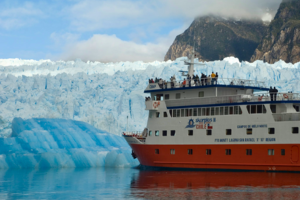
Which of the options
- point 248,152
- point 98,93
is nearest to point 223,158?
point 248,152

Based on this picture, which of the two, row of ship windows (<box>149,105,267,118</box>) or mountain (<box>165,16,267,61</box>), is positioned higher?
mountain (<box>165,16,267,61</box>)

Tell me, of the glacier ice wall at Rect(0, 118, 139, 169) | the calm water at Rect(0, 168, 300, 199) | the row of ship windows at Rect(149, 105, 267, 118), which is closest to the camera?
the calm water at Rect(0, 168, 300, 199)

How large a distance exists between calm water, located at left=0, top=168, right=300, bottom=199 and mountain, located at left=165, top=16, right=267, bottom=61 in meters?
101

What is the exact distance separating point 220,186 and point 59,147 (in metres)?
20.7

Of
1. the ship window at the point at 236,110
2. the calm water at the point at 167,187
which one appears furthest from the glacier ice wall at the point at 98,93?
the calm water at the point at 167,187

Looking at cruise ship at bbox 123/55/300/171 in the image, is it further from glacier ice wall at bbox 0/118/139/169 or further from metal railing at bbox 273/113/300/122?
glacier ice wall at bbox 0/118/139/169

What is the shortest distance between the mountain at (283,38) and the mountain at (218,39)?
10028mm

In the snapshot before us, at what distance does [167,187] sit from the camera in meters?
20.1

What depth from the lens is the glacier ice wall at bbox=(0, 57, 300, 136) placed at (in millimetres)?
45312

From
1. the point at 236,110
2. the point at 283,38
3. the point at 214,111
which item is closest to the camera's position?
the point at 236,110

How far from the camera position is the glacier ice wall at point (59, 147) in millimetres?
33906

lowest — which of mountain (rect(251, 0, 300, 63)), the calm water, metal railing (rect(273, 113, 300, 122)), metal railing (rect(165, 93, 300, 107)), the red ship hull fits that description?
the calm water

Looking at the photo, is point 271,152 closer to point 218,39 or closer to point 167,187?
point 167,187

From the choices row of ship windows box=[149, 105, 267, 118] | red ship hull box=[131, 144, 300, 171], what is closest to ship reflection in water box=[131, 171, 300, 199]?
red ship hull box=[131, 144, 300, 171]
